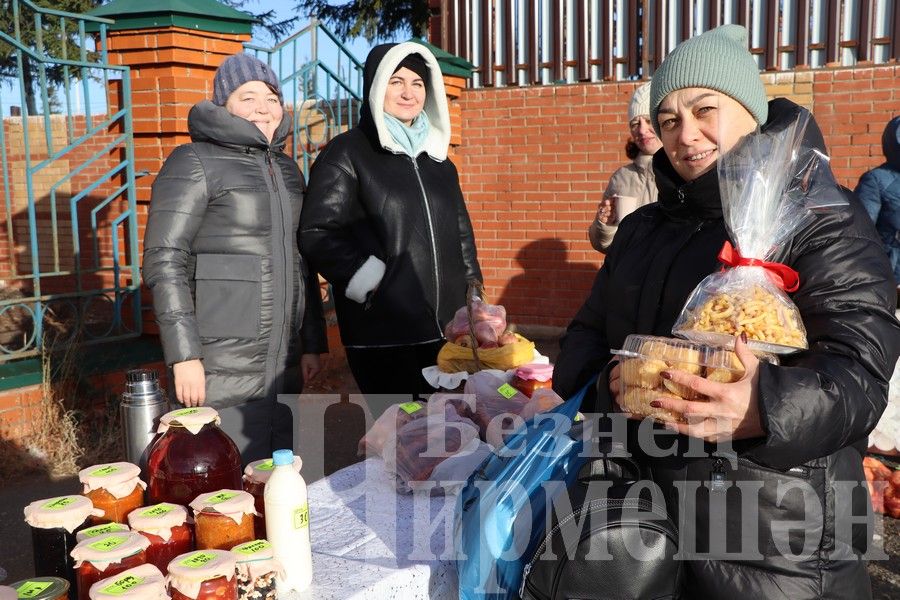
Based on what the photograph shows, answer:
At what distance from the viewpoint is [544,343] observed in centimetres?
824

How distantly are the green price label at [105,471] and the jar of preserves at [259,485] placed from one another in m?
0.26

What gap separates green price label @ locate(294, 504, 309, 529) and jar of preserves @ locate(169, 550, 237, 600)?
0.19 m

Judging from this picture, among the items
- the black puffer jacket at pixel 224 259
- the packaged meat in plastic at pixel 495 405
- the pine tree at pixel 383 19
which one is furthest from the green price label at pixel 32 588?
the pine tree at pixel 383 19

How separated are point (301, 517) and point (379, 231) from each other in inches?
77.0

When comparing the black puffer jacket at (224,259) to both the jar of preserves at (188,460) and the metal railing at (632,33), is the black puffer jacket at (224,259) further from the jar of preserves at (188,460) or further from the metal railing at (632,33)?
the metal railing at (632,33)

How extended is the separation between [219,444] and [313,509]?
0.46 m

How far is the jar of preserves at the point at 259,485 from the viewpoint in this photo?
62.1 inches

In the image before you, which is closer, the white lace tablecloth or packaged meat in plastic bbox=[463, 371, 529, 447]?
the white lace tablecloth

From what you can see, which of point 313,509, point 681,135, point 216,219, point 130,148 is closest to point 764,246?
point 681,135

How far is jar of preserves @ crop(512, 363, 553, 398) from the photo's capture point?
261 centimetres

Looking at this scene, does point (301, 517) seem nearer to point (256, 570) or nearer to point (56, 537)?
point (256, 570)

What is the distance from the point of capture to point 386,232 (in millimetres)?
3350

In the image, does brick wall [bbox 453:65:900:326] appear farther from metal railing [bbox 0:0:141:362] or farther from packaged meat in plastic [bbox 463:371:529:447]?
packaged meat in plastic [bbox 463:371:529:447]

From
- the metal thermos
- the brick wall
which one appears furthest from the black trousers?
the brick wall
